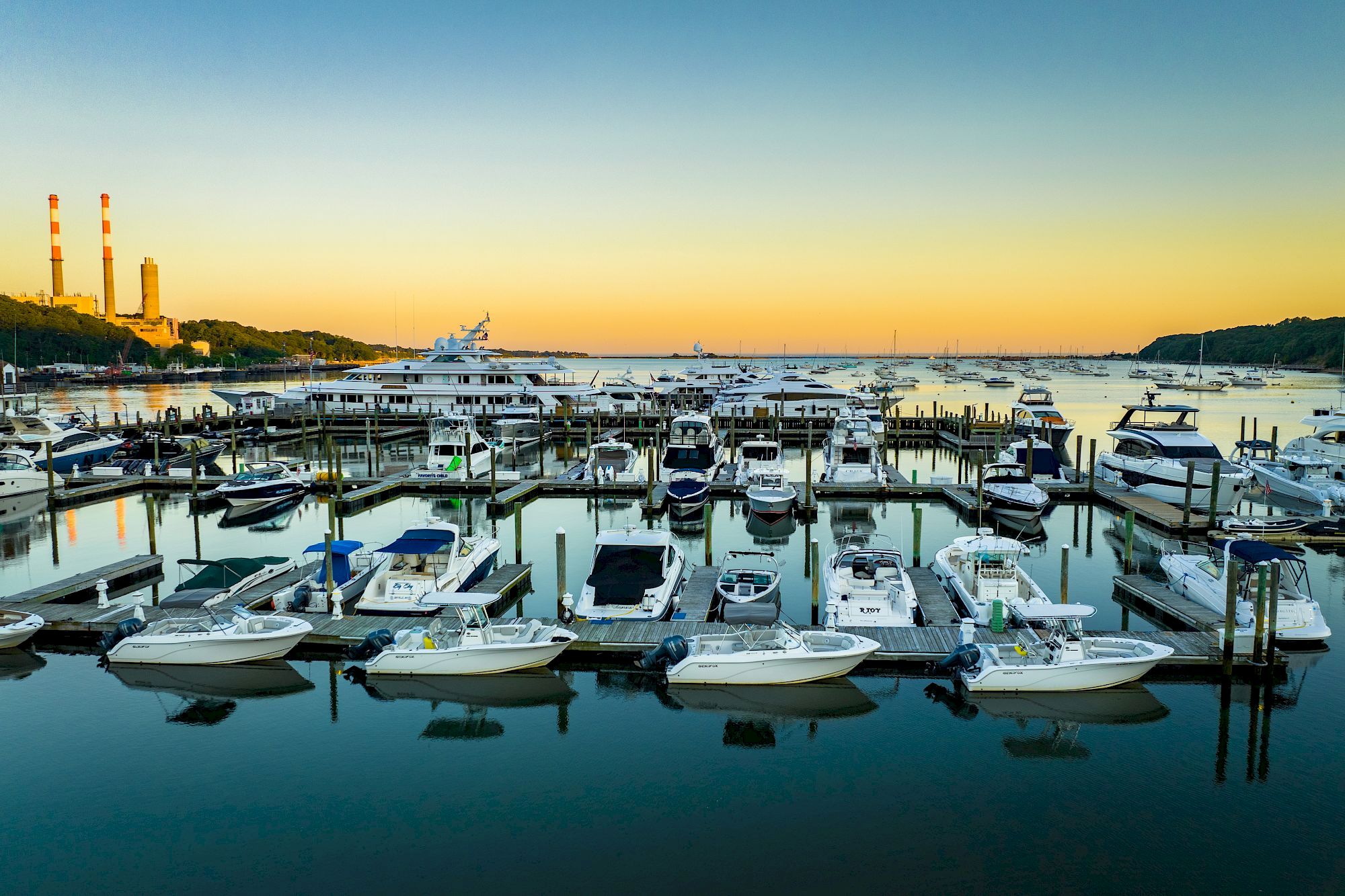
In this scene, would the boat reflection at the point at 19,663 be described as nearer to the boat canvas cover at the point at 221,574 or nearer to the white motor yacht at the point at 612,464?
the boat canvas cover at the point at 221,574

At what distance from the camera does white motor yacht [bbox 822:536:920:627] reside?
16109mm

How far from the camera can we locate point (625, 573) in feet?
58.0

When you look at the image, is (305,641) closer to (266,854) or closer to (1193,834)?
(266,854)

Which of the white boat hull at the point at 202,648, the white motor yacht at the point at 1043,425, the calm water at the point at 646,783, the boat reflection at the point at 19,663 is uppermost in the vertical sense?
the white motor yacht at the point at 1043,425

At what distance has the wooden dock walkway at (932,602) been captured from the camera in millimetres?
16391

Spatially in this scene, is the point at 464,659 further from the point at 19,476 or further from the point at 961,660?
the point at 19,476

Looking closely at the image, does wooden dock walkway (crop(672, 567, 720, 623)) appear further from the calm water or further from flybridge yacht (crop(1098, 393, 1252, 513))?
flybridge yacht (crop(1098, 393, 1252, 513))

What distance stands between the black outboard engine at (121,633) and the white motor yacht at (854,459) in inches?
923

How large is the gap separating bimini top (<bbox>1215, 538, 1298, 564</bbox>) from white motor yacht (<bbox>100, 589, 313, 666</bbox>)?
16.9 meters

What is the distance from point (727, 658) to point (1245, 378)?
146m

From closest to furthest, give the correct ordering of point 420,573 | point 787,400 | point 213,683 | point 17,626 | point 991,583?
1. point 213,683
2. point 17,626
3. point 991,583
4. point 420,573
5. point 787,400

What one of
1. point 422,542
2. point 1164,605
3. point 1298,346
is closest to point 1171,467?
point 1164,605

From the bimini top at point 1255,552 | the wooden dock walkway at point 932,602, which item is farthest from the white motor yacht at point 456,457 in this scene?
the bimini top at point 1255,552

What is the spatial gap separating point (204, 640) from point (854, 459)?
82.2 ft
